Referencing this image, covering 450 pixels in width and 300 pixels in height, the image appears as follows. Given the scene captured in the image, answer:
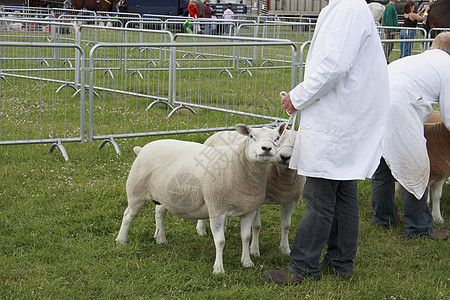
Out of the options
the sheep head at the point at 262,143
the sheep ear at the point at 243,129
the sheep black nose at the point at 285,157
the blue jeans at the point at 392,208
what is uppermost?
the sheep ear at the point at 243,129

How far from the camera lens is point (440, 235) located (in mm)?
5496

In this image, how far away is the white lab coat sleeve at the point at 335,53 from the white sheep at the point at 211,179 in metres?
0.52

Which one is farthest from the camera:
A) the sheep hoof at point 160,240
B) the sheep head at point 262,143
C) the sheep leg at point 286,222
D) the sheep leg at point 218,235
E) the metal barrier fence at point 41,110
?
the metal barrier fence at point 41,110

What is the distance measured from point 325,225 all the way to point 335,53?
119 cm

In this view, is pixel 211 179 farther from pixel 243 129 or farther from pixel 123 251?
pixel 123 251

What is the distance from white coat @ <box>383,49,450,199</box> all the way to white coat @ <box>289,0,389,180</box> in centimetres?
103

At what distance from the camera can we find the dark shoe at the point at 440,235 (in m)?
5.46

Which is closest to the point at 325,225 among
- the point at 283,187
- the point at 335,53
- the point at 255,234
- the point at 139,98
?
the point at 283,187

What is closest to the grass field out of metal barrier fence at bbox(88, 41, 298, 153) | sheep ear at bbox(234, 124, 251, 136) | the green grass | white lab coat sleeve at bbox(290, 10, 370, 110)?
the green grass

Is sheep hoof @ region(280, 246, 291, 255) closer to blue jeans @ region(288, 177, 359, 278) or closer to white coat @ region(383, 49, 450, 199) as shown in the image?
blue jeans @ region(288, 177, 359, 278)

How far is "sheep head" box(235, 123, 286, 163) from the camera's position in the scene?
13.6 feet

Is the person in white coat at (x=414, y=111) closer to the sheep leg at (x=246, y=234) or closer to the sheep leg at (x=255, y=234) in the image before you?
the sheep leg at (x=255, y=234)

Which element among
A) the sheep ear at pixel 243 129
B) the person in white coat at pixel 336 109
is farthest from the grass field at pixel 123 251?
the sheep ear at pixel 243 129

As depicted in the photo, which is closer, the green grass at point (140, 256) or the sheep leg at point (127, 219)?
the green grass at point (140, 256)
